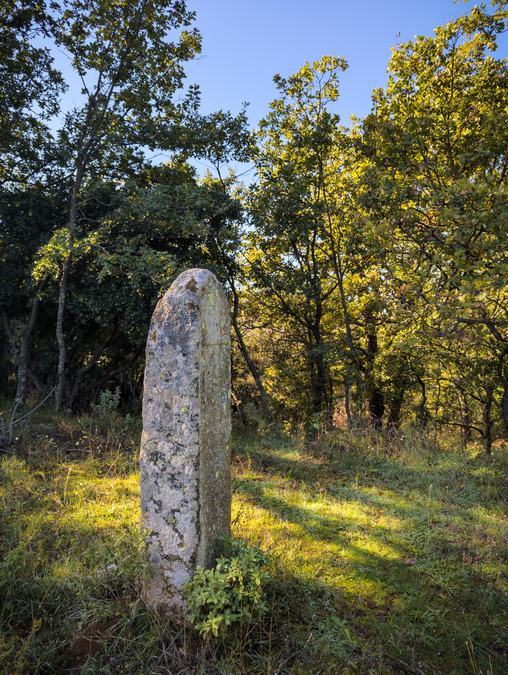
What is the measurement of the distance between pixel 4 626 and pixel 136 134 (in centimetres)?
945

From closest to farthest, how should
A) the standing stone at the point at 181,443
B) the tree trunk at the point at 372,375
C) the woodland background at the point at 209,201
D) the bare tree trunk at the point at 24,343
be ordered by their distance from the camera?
the standing stone at the point at 181,443
the woodland background at the point at 209,201
the bare tree trunk at the point at 24,343
the tree trunk at the point at 372,375

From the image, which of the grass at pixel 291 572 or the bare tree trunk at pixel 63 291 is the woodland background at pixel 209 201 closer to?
the bare tree trunk at pixel 63 291

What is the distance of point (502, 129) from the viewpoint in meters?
7.27

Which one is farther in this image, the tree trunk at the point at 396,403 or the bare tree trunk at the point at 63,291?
the tree trunk at the point at 396,403

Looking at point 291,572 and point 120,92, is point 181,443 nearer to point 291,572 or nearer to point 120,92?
point 291,572

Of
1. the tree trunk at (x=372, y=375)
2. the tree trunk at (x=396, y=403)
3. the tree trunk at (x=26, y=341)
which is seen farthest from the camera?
the tree trunk at (x=396, y=403)

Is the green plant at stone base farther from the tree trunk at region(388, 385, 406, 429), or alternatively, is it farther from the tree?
the tree trunk at region(388, 385, 406, 429)

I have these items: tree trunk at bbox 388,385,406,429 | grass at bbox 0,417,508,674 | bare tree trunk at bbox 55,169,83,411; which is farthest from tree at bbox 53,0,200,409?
tree trunk at bbox 388,385,406,429

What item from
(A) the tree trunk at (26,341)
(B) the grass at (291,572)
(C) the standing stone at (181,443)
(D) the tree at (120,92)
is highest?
(D) the tree at (120,92)

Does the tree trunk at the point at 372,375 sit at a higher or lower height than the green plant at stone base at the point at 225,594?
higher

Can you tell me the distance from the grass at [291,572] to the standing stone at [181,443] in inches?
9.2

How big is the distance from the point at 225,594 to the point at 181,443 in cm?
102

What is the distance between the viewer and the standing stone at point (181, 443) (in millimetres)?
2852

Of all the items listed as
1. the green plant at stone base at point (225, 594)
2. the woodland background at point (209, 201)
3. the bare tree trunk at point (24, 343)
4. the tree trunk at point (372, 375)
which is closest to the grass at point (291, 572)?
the green plant at stone base at point (225, 594)
